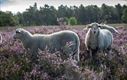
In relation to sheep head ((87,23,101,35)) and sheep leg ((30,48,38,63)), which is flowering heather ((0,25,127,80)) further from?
sheep head ((87,23,101,35))

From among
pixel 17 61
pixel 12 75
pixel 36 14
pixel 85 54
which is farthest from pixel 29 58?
pixel 36 14

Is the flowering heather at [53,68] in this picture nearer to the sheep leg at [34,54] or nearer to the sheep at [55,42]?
the sheep leg at [34,54]

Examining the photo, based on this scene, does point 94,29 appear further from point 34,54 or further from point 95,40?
point 34,54

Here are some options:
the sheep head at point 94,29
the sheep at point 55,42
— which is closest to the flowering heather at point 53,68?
the sheep at point 55,42

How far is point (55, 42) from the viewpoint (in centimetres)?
977

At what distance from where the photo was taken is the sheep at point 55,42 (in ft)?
31.3

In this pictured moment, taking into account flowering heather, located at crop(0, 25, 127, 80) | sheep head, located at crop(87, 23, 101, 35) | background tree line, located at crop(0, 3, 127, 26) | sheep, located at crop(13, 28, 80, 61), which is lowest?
background tree line, located at crop(0, 3, 127, 26)

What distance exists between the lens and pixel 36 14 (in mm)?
74375

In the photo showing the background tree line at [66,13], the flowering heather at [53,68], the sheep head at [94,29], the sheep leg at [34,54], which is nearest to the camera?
the flowering heather at [53,68]

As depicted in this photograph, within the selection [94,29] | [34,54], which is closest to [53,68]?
[34,54]

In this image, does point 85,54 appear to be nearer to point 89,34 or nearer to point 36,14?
point 89,34

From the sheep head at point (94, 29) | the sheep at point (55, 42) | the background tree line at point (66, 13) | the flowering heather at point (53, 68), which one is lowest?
the background tree line at point (66, 13)

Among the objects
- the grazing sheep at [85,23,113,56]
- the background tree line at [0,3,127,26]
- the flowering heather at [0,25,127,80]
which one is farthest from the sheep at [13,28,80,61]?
the background tree line at [0,3,127,26]

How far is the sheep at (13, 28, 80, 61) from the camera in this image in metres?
9.55
